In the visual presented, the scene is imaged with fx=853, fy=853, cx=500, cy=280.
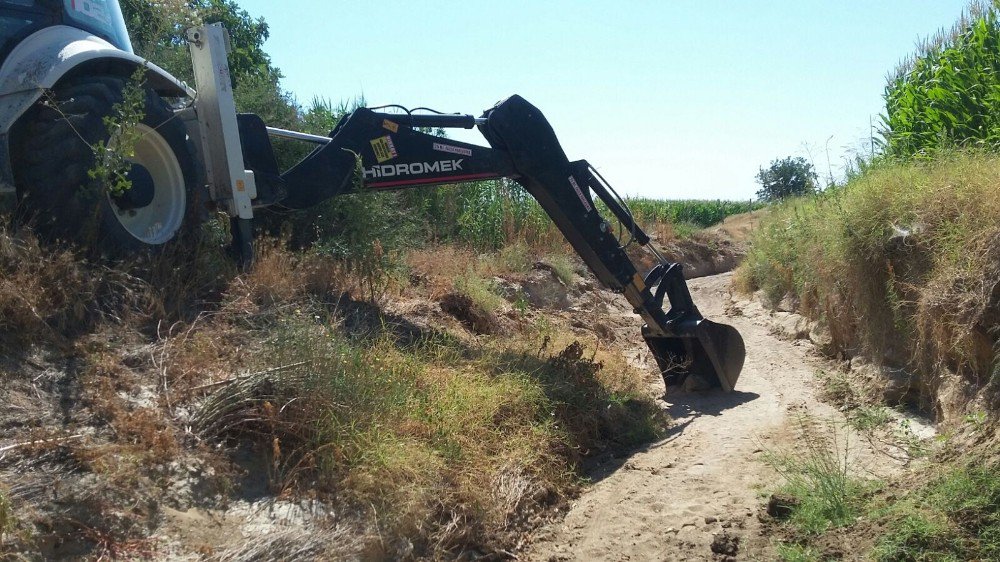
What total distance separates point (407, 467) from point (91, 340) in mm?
2069

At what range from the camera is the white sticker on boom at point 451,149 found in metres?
7.63

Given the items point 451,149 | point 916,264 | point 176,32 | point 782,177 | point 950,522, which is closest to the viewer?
point 950,522

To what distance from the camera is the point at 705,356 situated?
8641 millimetres

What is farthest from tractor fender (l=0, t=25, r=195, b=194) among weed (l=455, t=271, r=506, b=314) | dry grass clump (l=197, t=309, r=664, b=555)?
weed (l=455, t=271, r=506, b=314)

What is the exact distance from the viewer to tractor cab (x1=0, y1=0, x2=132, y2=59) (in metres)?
5.80

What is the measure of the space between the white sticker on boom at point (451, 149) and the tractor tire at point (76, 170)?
7.64 feet

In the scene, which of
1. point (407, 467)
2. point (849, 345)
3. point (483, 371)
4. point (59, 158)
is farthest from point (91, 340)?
point (849, 345)

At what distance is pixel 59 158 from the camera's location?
5.61 meters

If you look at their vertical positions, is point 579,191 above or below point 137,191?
below

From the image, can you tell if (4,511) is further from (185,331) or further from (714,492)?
(714,492)

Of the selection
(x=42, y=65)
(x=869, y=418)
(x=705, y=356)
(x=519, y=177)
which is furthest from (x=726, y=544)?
(x=42, y=65)

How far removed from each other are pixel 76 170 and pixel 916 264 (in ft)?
21.5

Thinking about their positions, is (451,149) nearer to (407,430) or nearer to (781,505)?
(407,430)

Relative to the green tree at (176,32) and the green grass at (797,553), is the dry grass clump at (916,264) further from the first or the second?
the green tree at (176,32)
